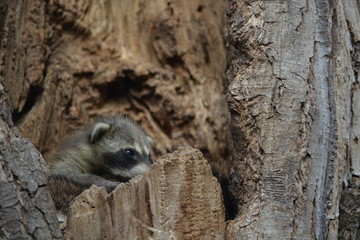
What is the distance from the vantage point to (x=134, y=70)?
638 centimetres

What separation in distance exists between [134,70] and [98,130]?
913 mm

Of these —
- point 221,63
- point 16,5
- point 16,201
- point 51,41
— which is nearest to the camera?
point 16,201

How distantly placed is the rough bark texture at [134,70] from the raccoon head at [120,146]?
1.90 ft

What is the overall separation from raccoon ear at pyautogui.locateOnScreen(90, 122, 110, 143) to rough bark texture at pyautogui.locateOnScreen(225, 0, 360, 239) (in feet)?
5.30

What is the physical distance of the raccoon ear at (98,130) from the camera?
572cm

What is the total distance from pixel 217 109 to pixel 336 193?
8.23ft

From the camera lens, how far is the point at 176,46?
651 cm

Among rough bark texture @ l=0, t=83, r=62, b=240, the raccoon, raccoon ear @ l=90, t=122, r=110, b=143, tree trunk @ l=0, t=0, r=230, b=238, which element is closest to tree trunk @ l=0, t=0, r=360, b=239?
rough bark texture @ l=0, t=83, r=62, b=240

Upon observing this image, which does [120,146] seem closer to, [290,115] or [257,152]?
[257,152]

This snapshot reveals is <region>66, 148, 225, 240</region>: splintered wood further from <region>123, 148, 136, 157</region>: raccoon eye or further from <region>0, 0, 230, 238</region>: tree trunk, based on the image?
<region>0, 0, 230, 238</region>: tree trunk

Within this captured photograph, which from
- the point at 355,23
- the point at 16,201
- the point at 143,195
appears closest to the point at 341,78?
the point at 355,23

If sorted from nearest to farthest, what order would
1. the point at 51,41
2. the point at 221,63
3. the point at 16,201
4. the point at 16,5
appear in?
the point at 16,201, the point at 16,5, the point at 51,41, the point at 221,63

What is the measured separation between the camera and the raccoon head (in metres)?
5.51

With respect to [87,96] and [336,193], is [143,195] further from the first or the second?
[87,96]
